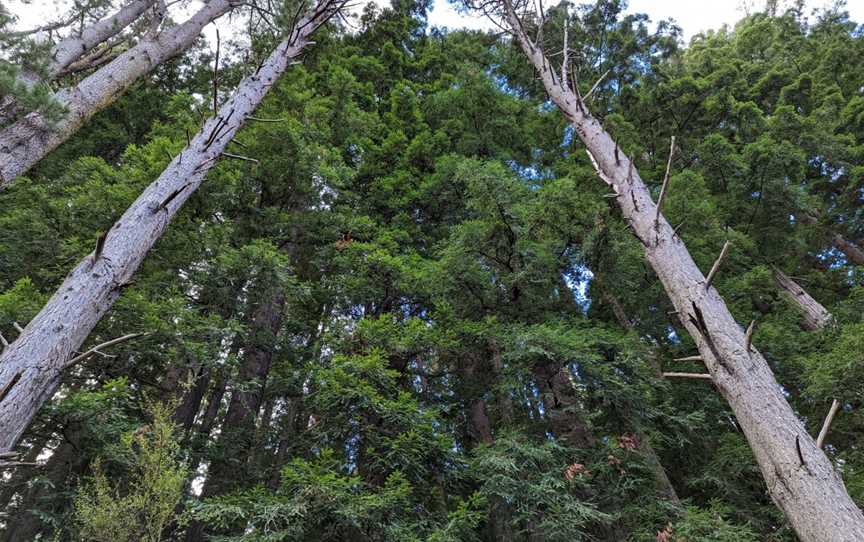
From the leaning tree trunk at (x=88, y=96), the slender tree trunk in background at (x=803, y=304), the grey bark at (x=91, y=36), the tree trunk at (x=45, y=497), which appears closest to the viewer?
the tree trunk at (x=45, y=497)

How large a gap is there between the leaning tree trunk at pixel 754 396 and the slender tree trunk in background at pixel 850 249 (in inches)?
284

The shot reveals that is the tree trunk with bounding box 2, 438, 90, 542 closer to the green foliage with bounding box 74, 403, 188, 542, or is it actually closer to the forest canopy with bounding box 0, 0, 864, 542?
the forest canopy with bounding box 0, 0, 864, 542

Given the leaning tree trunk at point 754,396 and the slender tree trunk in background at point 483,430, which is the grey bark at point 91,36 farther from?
the leaning tree trunk at point 754,396

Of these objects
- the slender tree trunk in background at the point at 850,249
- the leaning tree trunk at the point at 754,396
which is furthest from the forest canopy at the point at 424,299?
the slender tree trunk in background at the point at 850,249

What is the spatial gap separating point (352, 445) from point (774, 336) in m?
6.42

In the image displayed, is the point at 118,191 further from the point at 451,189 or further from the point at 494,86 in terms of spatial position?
the point at 494,86

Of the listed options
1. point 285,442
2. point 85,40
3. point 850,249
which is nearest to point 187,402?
point 285,442

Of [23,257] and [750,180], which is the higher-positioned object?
[750,180]

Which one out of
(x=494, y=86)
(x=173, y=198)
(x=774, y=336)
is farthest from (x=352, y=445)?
(x=494, y=86)

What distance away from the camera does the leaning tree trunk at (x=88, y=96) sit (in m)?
4.93

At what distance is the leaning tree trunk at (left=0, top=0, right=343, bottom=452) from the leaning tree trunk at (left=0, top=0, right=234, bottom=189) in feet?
5.15

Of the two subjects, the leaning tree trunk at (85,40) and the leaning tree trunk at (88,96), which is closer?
the leaning tree trunk at (88,96)

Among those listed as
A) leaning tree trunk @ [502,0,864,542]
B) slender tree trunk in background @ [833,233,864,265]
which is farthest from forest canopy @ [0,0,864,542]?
slender tree trunk in background @ [833,233,864,265]

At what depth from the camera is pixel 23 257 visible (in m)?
6.02
